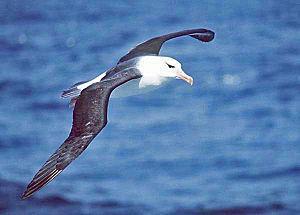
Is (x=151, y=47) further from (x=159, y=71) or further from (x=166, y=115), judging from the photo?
(x=166, y=115)

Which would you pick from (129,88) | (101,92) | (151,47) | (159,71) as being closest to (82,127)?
(101,92)

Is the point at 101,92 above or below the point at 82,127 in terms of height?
above

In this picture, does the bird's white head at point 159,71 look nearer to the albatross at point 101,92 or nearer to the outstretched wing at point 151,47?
the albatross at point 101,92

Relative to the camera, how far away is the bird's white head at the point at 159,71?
12.7 metres

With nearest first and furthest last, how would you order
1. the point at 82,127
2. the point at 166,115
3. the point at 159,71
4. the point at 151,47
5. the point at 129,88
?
the point at 82,127 < the point at 129,88 < the point at 159,71 < the point at 151,47 < the point at 166,115

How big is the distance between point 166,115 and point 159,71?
1134 centimetres

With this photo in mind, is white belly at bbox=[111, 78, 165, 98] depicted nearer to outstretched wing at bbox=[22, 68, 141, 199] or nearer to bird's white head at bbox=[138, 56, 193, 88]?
bird's white head at bbox=[138, 56, 193, 88]

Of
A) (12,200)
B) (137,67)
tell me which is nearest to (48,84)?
(12,200)

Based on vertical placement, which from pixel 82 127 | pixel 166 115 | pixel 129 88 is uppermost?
pixel 166 115

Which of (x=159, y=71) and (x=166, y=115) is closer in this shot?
(x=159, y=71)

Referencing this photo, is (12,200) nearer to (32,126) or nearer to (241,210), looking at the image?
(241,210)

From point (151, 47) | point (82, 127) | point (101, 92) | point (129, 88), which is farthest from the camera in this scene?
point (151, 47)

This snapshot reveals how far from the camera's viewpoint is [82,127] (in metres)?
11.3

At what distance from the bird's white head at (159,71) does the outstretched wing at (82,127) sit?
70 centimetres
